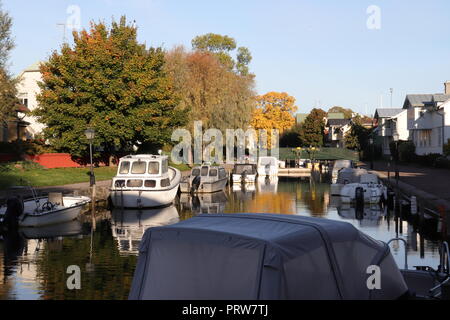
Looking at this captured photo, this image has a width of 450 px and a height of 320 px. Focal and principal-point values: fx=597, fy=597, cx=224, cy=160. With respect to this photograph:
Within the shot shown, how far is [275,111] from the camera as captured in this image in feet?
367

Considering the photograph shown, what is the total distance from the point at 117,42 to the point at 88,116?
6783 mm

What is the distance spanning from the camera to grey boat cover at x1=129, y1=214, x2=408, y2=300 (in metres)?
6.57

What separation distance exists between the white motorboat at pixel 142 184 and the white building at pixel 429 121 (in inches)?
1439

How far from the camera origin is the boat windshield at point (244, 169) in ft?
177

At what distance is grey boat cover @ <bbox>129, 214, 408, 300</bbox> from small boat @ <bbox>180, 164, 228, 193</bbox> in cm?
3431

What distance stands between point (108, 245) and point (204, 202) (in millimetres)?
16987

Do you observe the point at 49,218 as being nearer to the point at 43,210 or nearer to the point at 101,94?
the point at 43,210

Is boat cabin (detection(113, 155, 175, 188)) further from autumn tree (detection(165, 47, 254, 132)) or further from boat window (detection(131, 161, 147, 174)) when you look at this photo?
autumn tree (detection(165, 47, 254, 132))

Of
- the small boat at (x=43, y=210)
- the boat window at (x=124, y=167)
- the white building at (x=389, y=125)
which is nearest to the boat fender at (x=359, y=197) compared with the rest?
the boat window at (x=124, y=167)

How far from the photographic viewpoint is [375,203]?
3309 cm

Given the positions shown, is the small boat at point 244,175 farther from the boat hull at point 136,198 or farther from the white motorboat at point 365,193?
the boat hull at point 136,198
